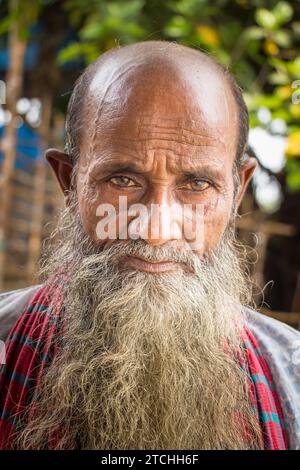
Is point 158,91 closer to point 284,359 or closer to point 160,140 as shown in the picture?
point 160,140

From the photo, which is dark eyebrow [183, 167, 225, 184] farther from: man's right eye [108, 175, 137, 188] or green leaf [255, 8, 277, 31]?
green leaf [255, 8, 277, 31]

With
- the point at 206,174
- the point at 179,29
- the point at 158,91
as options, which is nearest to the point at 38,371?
the point at 206,174

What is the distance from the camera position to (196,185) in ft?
4.92

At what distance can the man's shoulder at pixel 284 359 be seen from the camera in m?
1.52

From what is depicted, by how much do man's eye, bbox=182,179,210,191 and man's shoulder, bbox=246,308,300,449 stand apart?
44 centimetres

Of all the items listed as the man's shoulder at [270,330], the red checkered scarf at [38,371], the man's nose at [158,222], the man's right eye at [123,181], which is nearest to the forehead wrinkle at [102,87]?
the man's right eye at [123,181]

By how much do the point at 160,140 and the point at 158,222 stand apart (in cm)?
20

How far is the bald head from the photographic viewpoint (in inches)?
57.2

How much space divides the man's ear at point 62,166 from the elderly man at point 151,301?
0.12m

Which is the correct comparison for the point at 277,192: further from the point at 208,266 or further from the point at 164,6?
the point at 208,266

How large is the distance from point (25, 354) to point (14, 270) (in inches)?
169

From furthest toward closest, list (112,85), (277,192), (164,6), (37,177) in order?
(37,177) → (277,192) → (164,6) → (112,85)

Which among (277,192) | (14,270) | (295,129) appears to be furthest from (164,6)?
(14,270)

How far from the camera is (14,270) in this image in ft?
A: 18.9
